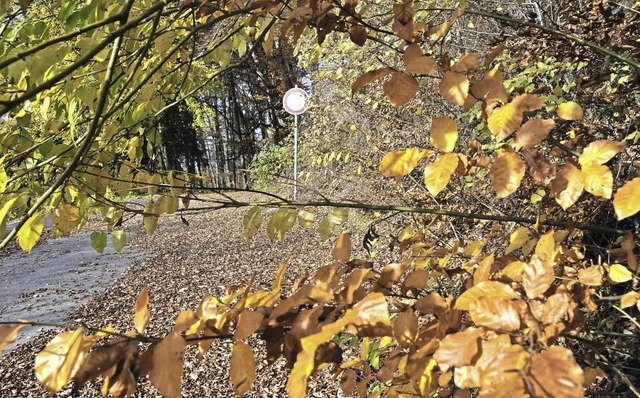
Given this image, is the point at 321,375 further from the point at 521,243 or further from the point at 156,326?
the point at 521,243

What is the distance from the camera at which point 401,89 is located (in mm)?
920

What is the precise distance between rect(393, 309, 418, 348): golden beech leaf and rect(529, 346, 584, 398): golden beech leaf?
11.4 inches

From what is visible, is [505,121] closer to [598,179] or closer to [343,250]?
[598,179]

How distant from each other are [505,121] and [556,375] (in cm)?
47

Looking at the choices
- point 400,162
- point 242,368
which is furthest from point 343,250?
point 242,368

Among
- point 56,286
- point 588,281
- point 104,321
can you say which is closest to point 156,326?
point 104,321

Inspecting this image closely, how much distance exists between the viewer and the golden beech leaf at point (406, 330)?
0.78 meters

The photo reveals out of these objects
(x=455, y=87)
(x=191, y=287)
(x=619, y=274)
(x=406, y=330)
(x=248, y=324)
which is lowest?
(x=191, y=287)

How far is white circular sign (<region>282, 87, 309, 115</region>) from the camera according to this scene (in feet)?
29.7

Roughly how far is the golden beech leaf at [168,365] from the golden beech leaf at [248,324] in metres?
0.10

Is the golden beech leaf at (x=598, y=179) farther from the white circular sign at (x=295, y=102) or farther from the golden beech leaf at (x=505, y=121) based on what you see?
the white circular sign at (x=295, y=102)

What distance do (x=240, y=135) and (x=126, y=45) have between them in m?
22.6

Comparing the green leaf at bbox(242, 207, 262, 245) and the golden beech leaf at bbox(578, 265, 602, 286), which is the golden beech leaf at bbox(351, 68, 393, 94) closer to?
the green leaf at bbox(242, 207, 262, 245)

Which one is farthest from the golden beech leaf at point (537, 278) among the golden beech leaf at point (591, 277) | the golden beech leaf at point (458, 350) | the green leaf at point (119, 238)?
the green leaf at point (119, 238)
